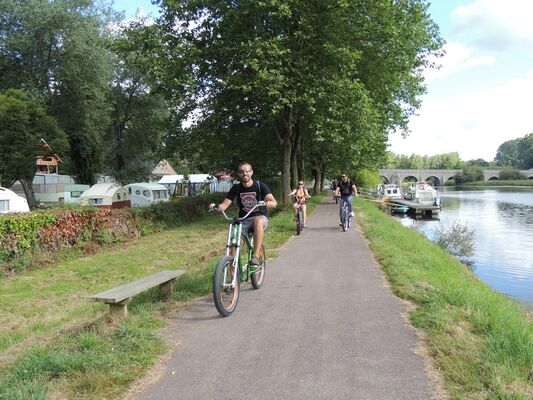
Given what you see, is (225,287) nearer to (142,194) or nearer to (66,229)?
(66,229)

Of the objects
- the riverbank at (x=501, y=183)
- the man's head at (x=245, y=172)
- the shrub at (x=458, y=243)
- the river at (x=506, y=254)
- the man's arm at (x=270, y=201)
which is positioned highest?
the man's head at (x=245, y=172)

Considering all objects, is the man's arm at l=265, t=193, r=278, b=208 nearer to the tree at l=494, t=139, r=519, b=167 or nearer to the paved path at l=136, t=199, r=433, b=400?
the paved path at l=136, t=199, r=433, b=400

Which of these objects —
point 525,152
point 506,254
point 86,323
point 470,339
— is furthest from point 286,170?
point 525,152

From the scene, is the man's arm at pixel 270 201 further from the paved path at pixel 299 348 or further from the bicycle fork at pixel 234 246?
the paved path at pixel 299 348

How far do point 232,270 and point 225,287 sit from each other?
24cm

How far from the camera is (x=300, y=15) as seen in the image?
750 inches

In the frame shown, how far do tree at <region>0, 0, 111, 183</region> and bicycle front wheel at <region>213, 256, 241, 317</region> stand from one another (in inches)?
925

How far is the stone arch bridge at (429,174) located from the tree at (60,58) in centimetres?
9042

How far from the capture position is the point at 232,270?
5.74 meters

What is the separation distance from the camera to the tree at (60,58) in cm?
2722

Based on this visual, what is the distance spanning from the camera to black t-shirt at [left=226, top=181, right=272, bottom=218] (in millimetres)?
6527

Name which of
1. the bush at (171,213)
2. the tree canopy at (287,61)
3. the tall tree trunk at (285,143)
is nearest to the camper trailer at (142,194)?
the bush at (171,213)

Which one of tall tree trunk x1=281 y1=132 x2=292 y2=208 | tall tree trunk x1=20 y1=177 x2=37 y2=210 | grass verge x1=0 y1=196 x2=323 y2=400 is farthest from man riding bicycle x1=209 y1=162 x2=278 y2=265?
tall tree trunk x1=20 y1=177 x2=37 y2=210

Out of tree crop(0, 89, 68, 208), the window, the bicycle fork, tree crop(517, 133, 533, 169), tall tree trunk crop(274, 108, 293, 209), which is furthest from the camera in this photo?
tree crop(517, 133, 533, 169)
